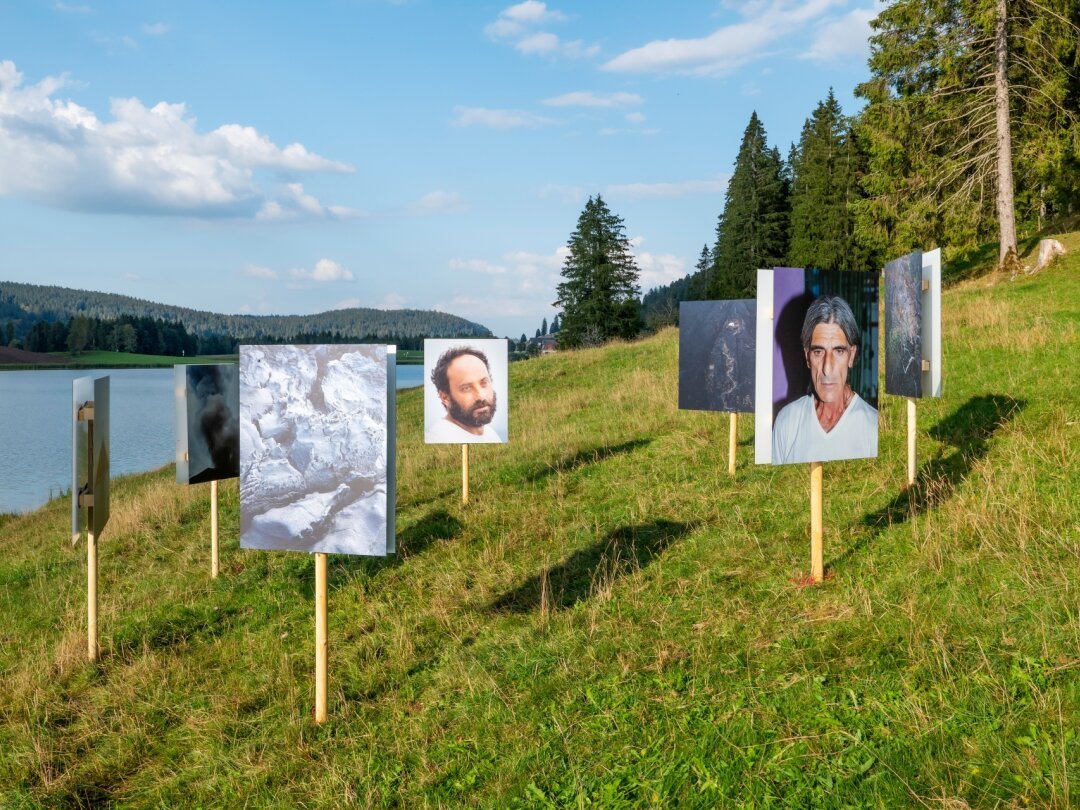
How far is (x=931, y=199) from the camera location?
24797 millimetres

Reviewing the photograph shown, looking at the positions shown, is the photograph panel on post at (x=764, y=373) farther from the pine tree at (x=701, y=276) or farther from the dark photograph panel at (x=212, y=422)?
the pine tree at (x=701, y=276)

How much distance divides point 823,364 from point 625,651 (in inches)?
113

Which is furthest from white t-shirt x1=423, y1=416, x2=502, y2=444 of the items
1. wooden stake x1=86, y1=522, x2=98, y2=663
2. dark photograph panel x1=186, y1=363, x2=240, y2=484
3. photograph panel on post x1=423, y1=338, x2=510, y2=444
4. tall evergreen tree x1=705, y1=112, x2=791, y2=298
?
tall evergreen tree x1=705, y1=112, x2=791, y2=298

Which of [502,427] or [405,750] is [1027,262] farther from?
[405,750]

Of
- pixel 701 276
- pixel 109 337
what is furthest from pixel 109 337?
pixel 701 276

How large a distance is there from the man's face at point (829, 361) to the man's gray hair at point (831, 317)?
3 cm

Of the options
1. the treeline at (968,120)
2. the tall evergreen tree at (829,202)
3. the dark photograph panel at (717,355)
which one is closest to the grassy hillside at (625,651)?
the dark photograph panel at (717,355)

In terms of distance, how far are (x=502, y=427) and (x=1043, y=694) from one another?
8346 mm

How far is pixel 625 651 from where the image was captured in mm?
5734

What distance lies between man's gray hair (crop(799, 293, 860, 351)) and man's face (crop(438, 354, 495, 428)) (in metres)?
6.21

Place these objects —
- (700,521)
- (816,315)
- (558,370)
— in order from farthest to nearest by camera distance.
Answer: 1. (558,370)
2. (700,521)
3. (816,315)

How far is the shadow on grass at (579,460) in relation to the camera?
1239cm

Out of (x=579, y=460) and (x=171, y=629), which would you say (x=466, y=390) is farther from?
(x=171, y=629)

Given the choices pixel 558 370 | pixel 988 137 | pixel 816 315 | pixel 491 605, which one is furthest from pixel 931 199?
pixel 491 605
